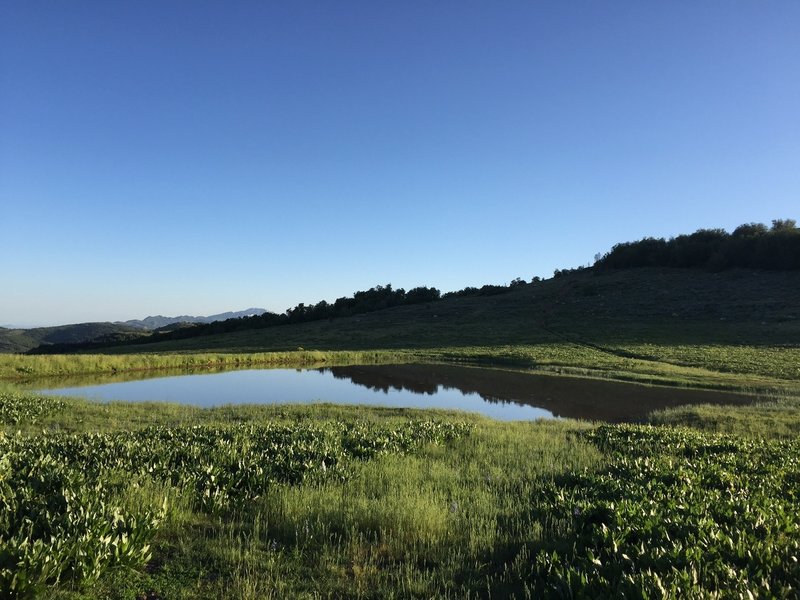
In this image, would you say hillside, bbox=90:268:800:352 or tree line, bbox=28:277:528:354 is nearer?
hillside, bbox=90:268:800:352

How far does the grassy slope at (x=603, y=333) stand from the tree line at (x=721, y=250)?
14.5ft

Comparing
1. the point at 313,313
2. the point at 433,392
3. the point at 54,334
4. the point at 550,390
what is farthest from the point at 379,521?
the point at 54,334

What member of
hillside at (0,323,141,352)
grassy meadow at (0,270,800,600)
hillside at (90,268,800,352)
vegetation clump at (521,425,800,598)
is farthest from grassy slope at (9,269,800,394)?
hillside at (0,323,141,352)

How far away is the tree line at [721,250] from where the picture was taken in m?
83.6

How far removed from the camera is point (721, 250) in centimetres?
8975

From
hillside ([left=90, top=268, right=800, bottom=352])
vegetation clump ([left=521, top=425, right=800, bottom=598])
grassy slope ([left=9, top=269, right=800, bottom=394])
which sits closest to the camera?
vegetation clump ([left=521, top=425, right=800, bottom=598])

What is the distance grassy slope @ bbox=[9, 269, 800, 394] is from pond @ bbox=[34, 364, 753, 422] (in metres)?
5.55

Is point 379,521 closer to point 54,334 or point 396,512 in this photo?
point 396,512

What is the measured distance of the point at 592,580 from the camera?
4137 mm

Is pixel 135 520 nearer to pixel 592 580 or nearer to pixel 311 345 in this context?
pixel 592 580

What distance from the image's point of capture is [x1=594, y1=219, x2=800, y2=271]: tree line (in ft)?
274

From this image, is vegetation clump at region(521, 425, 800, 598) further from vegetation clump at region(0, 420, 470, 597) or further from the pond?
the pond

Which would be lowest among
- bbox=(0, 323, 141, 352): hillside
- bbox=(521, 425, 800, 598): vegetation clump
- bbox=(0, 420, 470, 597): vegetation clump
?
bbox=(521, 425, 800, 598): vegetation clump

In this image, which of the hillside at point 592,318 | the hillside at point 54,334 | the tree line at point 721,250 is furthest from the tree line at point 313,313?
the hillside at point 54,334
